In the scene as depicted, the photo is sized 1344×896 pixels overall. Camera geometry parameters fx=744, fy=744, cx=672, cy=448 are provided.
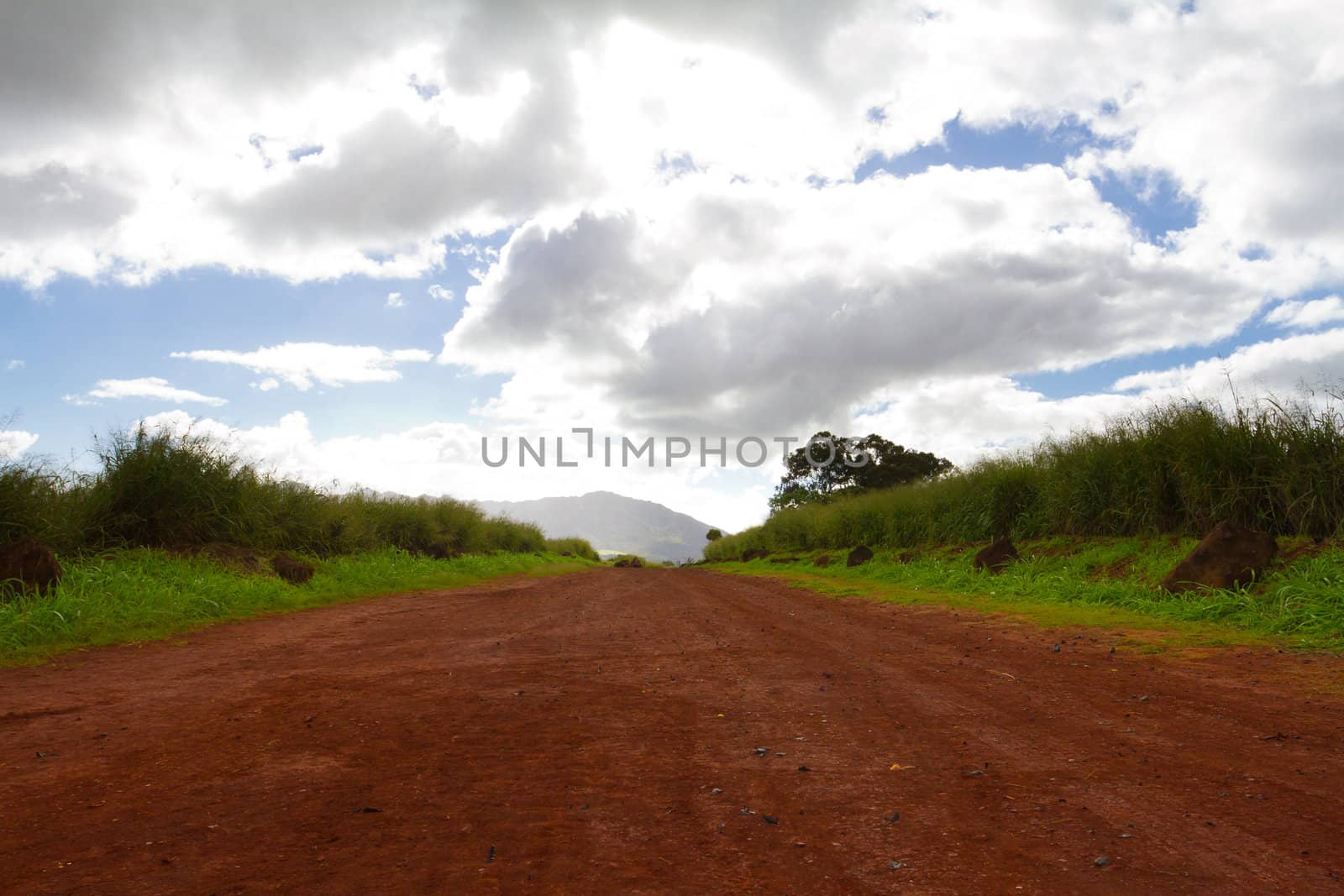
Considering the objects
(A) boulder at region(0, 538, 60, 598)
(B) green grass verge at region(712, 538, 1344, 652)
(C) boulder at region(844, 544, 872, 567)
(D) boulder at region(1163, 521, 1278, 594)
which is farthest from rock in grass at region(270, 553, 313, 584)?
(C) boulder at region(844, 544, 872, 567)

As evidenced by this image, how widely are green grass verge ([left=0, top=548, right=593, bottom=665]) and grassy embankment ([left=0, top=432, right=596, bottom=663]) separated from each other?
0.06 feet

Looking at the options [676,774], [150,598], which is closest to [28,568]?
[150,598]

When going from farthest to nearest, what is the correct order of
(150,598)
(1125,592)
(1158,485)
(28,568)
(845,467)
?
(845,467) → (1158,485) → (1125,592) → (150,598) → (28,568)

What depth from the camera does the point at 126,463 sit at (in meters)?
11.5

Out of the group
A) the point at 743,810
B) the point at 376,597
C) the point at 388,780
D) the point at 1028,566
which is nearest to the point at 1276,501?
the point at 1028,566

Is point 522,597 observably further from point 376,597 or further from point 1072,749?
point 1072,749

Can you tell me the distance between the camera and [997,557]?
1298 centimetres

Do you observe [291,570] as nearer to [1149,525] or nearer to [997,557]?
[997,557]

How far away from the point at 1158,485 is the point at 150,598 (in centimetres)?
1348

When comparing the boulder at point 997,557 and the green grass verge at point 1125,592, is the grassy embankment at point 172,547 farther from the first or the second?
the boulder at point 997,557

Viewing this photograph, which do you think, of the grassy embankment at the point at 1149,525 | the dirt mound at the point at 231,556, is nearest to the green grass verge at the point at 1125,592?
the grassy embankment at the point at 1149,525

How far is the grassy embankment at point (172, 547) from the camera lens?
7.36 meters

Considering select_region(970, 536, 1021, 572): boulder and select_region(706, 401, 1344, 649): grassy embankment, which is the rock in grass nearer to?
select_region(706, 401, 1344, 649): grassy embankment

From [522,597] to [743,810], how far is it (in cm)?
969
